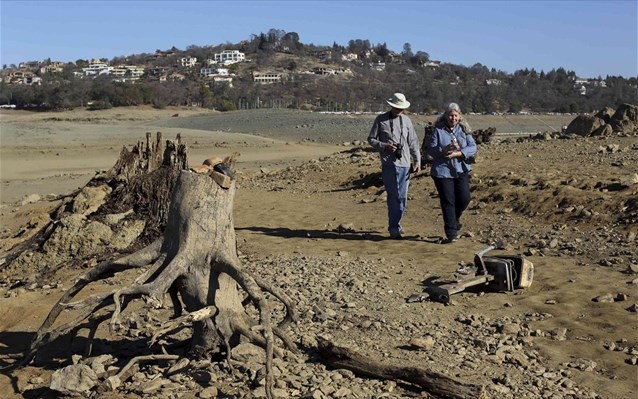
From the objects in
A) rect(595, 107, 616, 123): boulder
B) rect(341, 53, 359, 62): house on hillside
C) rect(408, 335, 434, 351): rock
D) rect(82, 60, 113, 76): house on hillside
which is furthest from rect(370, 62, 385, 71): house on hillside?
rect(408, 335, 434, 351): rock

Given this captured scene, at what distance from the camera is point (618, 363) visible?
5.79 m

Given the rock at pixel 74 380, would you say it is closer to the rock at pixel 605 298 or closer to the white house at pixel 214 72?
the rock at pixel 605 298

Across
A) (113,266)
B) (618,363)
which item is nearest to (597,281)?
(618,363)

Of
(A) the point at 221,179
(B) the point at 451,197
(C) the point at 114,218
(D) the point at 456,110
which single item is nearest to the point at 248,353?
(A) the point at 221,179

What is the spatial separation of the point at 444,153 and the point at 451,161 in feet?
0.42

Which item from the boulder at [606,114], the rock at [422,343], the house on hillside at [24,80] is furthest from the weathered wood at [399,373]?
the house on hillside at [24,80]

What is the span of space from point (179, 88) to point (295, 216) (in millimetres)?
83309

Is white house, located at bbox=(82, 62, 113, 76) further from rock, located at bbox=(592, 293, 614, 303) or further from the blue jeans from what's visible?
rock, located at bbox=(592, 293, 614, 303)

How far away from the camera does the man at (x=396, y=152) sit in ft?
33.0

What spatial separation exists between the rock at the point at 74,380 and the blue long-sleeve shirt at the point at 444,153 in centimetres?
511

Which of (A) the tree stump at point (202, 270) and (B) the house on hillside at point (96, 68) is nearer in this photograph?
(A) the tree stump at point (202, 270)

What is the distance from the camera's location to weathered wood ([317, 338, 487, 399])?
5.09 metres

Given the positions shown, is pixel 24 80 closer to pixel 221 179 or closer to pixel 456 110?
pixel 456 110

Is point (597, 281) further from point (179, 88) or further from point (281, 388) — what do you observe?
point (179, 88)
